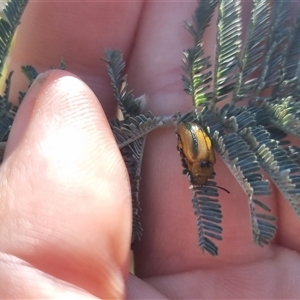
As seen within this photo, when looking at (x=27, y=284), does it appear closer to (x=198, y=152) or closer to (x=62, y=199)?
(x=62, y=199)

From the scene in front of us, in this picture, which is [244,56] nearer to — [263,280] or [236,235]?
[236,235]

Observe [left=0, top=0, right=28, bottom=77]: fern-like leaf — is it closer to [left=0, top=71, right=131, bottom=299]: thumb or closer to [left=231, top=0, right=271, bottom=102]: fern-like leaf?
[left=0, top=71, right=131, bottom=299]: thumb

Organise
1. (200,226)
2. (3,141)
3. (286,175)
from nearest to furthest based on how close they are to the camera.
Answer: (286,175) < (200,226) < (3,141)

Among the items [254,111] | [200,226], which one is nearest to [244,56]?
[254,111]

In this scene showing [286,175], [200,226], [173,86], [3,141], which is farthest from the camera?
[173,86]

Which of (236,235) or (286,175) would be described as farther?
(236,235)

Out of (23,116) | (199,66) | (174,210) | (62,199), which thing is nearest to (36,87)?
(23,116)

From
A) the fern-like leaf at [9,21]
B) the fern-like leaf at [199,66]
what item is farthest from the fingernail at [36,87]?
the fern-like leaf at [199,66]

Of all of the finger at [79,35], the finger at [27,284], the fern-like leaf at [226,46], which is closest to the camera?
the finger at [27,284]

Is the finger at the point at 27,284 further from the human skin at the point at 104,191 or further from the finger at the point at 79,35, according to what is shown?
the finger at the point at 79,35
